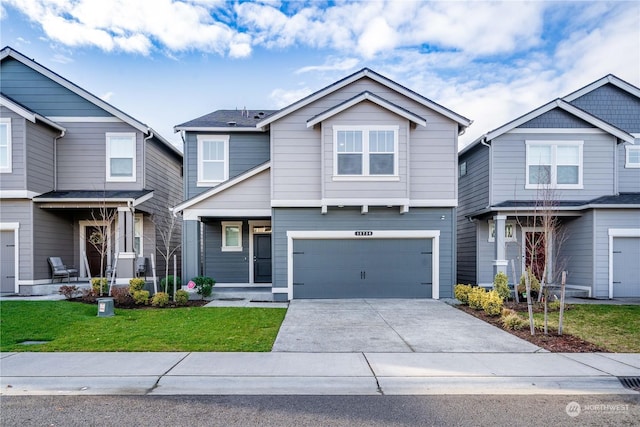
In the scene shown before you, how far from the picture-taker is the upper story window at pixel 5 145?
501 inches

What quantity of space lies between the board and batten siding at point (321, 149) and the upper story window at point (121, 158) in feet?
19.9

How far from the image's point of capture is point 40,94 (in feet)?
47.6

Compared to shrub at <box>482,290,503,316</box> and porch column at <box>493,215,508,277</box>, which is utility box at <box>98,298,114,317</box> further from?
porch column at <box>493,215,508,277</box>

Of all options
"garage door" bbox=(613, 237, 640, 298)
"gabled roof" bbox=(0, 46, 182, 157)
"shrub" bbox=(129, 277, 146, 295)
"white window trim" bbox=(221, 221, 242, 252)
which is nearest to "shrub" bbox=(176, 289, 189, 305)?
"shrub" bbox=(129, 277, 146, 295)

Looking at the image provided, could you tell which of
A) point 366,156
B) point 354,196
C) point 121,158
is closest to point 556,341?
point 354,196

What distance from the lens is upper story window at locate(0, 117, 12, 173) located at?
12727mm

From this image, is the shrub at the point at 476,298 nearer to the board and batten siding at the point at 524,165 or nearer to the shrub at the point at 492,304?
the shrub at the point at 492,304

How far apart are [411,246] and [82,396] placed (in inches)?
402

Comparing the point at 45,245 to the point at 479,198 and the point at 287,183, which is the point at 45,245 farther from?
the point at 479,198

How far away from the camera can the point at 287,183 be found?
1253 centimetres

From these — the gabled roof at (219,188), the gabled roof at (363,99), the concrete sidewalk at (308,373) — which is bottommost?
the concrete sidewalk at (308,373)

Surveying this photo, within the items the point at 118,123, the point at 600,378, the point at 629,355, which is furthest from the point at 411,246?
the point at 118,123

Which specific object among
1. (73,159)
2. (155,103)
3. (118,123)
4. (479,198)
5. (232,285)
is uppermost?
(155,103)

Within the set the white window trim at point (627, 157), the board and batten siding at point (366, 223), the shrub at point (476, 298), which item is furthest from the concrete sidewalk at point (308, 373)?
the white window trim at point (627, 157)
